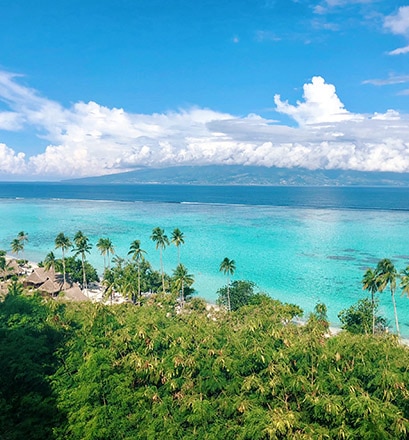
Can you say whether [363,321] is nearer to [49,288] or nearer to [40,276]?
[49,288]

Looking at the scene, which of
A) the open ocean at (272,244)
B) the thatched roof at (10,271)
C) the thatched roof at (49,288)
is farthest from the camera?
the open ocean at (272,244)

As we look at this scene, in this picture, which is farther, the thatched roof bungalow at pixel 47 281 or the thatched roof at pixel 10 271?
the thatched roof at pixel 10 271

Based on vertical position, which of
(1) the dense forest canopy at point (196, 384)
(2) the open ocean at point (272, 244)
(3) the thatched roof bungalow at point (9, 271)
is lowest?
(2) the open ocean at point (272, 244)

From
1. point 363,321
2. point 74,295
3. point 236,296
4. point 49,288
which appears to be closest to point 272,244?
point 236,296

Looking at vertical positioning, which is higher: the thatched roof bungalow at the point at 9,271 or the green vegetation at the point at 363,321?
the thatched roof bungalow at the point at 9,271

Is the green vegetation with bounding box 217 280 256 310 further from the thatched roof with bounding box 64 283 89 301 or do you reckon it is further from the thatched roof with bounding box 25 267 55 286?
the thatched roof with bounding box 25 267 55 286

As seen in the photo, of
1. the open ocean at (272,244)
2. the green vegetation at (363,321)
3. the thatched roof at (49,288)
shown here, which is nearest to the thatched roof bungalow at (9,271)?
the thatched roof at (49,288)

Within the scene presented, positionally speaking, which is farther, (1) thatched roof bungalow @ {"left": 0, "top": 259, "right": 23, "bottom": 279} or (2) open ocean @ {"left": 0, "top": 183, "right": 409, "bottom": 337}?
(2) open ocean @ {"left": 0, "top": 183, "right": 409, "bottom": 337}

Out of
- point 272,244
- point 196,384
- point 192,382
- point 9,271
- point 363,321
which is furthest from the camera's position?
point 272,244

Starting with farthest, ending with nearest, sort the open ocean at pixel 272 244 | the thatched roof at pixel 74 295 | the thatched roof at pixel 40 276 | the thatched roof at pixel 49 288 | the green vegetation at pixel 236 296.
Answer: the open ocean at pixel 272 244, the thatched roof at pixel 40 276, the thatched roof at pixel 49 288, the thatched roof at pixel 74 295, the green vegetation at pixel 236 296

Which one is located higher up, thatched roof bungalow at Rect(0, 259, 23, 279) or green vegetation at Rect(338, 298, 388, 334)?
thatched roof bungalow at Rect(0, 259, 23, 279)

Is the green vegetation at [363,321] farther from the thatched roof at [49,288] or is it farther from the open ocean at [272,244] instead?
the thatched roof at [49,288]

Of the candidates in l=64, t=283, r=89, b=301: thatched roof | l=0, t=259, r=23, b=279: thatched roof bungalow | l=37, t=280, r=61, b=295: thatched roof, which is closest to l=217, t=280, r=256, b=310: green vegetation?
l=64, t=283, r=89, b=301: thatched roof
